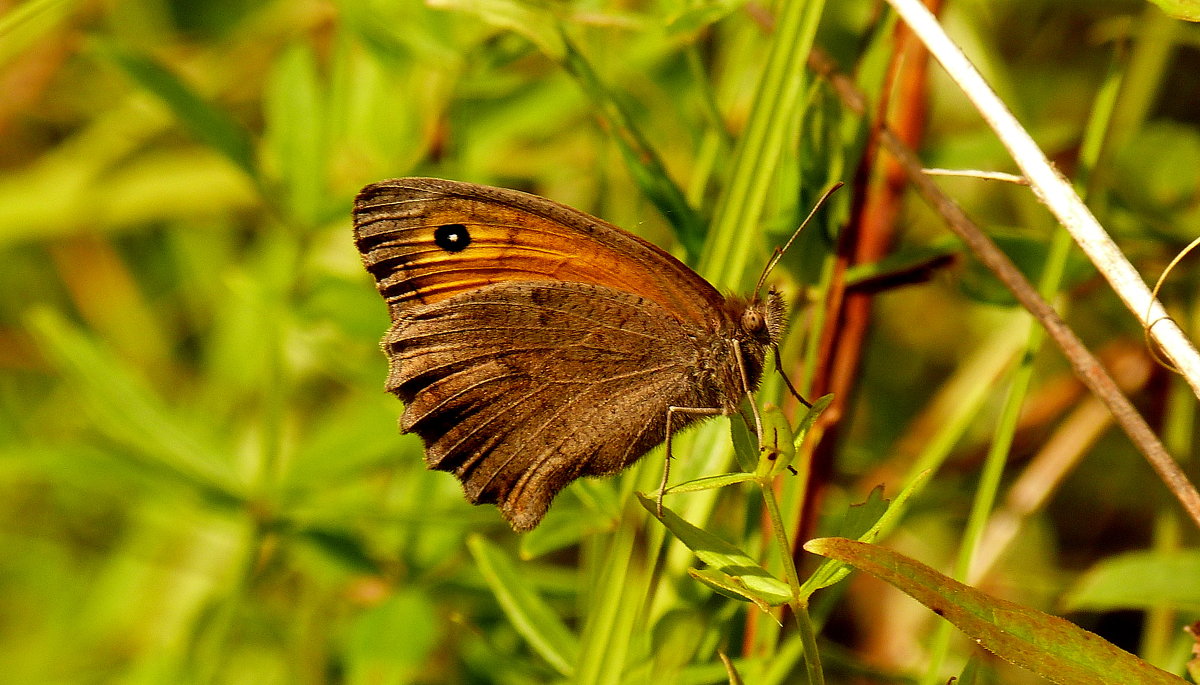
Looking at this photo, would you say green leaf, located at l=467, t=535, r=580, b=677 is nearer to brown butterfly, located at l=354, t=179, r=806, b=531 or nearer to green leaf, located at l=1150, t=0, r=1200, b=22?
brown butterfly, located at l=354, t=179, r=806, b=531

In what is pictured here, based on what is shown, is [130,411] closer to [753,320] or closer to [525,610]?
[525,610]

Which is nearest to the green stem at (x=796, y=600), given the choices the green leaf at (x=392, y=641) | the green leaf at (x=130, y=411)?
the green leaf at (x=392, y=641)

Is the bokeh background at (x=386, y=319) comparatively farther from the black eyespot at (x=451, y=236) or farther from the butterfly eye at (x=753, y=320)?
the black eyespot at (x=451, y=236)

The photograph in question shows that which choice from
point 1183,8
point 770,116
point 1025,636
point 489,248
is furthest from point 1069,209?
point 489,248

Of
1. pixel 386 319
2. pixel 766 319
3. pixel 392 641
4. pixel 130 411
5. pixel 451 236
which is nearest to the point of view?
pixel 766 319

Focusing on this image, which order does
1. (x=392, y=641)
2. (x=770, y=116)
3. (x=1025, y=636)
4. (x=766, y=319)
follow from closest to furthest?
(x=1025, y=636) → (x=770, y=116) → (x=766, y=319) → (x=392, y=641)

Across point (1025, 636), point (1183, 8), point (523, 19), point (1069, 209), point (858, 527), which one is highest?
point (523, 19)
